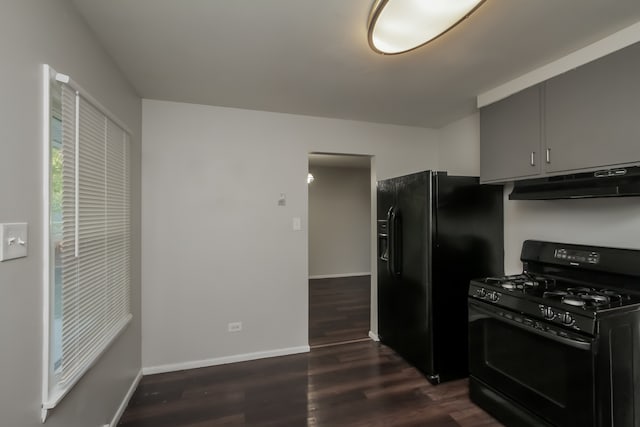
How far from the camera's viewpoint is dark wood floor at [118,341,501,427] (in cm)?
196

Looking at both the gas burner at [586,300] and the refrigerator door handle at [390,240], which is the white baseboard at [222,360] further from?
the gas burner at [586,300]

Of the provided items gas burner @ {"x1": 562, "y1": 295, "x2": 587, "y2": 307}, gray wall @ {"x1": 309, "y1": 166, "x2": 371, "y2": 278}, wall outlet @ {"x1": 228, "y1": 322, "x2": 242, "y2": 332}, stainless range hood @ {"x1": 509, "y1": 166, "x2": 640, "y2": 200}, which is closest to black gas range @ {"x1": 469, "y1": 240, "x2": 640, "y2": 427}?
gas burner @ {"x1": 562, "y1": 295, "x2": 587, "y2": 307}

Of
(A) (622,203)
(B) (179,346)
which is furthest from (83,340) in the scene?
(A) (622,203)

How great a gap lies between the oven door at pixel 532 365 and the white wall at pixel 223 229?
5.32 ft

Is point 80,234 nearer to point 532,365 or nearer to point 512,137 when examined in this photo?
point 532,365

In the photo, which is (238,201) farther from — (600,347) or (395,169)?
(600,347)

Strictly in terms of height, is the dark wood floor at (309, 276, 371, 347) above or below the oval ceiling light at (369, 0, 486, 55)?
below

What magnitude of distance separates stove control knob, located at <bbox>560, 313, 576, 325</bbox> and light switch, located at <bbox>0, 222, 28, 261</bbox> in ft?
8.01

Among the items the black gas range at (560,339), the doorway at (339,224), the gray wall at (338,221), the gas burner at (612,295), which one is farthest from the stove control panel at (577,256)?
the gray wall at (338,221)

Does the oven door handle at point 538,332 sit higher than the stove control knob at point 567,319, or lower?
lower

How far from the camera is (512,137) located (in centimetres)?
212

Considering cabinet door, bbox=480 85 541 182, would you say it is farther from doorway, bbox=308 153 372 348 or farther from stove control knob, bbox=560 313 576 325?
doorway, bbox=308 153 372 348

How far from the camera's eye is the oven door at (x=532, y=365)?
144cm

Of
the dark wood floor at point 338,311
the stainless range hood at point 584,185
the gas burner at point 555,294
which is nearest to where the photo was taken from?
the stainless range hood at point 584,185
